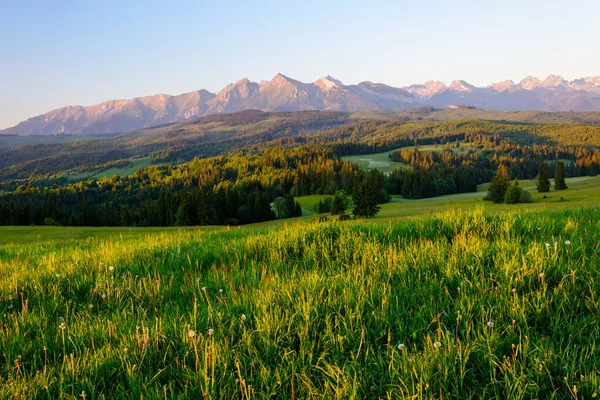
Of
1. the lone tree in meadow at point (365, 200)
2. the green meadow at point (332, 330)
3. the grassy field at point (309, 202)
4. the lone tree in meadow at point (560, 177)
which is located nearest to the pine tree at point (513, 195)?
the lone tree in meadow at point (560, 177)

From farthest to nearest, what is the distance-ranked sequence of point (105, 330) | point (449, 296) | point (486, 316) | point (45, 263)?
1. point (45, 263)
2. point (449, 296)
3. point (105, 330)
4. point (486, 316)

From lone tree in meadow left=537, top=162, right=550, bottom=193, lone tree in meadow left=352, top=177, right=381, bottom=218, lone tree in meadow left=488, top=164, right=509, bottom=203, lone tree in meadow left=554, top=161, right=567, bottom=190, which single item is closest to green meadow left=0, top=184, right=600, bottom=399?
lone tree in meadow left=352, top=177, right=381, bottom=218

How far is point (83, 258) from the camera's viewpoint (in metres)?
6.95

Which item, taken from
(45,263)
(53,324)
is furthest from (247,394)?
(45,263)

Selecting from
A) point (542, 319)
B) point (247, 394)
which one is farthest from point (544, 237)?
point (247, 394)

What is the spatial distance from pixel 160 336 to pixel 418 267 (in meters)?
3.22

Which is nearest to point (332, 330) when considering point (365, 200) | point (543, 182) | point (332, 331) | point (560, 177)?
point (332, 331)

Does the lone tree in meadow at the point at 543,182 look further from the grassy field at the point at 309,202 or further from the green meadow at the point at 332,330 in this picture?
the green meadow at the point at 332,330

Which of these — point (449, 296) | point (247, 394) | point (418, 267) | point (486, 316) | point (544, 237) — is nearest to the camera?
point (247, 394)

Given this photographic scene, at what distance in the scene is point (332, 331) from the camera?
3256 millimetres

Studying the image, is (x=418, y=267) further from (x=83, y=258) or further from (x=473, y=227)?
(x=83, y=258)

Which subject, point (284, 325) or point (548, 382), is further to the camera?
point (284, 325)

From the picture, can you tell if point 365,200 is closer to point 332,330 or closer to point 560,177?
point 560,177

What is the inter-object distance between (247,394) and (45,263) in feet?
20.6
